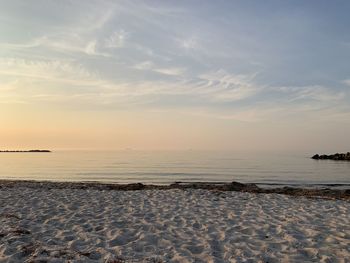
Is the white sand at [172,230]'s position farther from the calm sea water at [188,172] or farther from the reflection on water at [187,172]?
the reflection on water at [187,172]

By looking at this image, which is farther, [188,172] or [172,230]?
[188,172]

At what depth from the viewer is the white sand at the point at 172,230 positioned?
6.98 meters

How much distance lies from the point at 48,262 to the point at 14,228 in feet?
9.44

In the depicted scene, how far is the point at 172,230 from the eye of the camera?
8875 millimetres

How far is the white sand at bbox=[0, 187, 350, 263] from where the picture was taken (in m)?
6.98

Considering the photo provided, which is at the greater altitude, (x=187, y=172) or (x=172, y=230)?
(x=172, y=230)

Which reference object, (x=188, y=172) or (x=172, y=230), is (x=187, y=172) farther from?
(x=172, y=230)

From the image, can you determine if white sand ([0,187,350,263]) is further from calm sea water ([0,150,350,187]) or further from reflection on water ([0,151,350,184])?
reflection on water ([0,151,350,184])

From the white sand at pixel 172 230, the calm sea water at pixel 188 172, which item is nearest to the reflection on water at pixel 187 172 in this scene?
the calm sea water at pixel 188 172

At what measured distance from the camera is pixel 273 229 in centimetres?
899

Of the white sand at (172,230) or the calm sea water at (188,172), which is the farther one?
the calm sea water at (188,172)

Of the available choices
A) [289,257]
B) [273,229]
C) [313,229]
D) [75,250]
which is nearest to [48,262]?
[75,250]

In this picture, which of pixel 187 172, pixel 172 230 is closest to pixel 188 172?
pixel 187 172

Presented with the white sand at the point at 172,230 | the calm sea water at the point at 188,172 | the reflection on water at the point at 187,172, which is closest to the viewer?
the white sand at the point at 172,230
